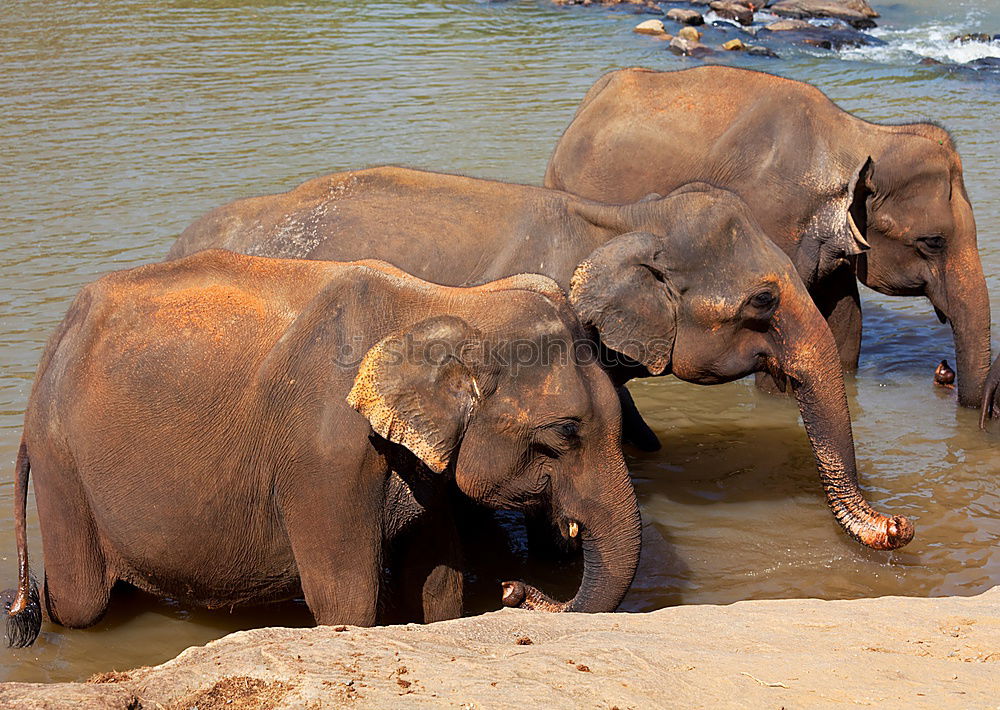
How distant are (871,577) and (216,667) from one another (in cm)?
325

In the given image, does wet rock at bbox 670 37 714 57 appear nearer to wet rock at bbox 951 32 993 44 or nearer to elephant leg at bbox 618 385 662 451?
wet rock at bbox 951 32 993 44

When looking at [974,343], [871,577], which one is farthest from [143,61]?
[871,577]

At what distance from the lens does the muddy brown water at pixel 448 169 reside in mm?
5773

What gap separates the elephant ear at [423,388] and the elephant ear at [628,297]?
4.25 ft

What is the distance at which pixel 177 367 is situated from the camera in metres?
4.48

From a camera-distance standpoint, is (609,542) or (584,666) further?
(609,542)

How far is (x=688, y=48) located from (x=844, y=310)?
12244 millimetres

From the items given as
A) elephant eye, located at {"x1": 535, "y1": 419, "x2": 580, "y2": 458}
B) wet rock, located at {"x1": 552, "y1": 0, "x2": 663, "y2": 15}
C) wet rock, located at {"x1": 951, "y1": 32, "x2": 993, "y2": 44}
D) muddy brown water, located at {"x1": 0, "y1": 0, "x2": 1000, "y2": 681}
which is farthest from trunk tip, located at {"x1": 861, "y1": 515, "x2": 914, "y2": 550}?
wet rock, located at {"x1": 552, "y1": 0, "x2": 663, "y2": 15}

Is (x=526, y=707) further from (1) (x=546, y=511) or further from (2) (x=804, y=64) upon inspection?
(2) (x=804, y=64)

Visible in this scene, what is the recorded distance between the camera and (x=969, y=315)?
24.0ft

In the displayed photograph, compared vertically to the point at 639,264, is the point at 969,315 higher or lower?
lower

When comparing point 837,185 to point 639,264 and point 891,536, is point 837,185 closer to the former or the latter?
point 639,264

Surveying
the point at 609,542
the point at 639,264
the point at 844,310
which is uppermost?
the point at 639,264

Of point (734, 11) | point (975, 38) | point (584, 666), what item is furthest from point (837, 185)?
point (734, 11)
